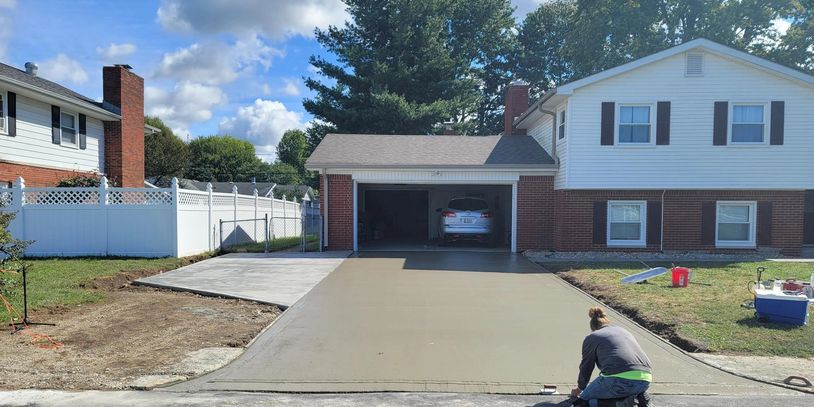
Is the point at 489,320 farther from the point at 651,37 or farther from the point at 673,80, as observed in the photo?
the point at 651,37

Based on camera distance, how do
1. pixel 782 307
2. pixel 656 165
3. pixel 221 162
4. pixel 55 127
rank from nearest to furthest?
pixel 782 307 → pixel 656 165 → pixel 55 127 → pixel 221 162

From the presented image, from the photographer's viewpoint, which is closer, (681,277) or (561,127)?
(681,277)

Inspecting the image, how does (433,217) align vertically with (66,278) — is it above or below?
above

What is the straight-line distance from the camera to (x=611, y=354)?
434 centimetres

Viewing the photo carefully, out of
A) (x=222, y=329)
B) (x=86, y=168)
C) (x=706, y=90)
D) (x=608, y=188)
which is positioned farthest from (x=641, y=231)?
(x=86, y=168)

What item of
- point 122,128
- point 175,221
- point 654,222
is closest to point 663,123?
point 654,222

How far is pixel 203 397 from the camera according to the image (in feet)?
15.7

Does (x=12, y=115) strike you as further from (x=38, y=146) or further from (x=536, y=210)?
(x=536, y=210)

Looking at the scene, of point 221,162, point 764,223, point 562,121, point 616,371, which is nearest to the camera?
point 616,371

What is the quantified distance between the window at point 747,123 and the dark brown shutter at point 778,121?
269mm

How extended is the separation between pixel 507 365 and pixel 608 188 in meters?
11.3

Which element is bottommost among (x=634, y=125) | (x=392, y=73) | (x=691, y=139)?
(x=691, y=139)

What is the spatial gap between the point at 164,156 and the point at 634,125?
39.6m

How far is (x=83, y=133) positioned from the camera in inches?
738
